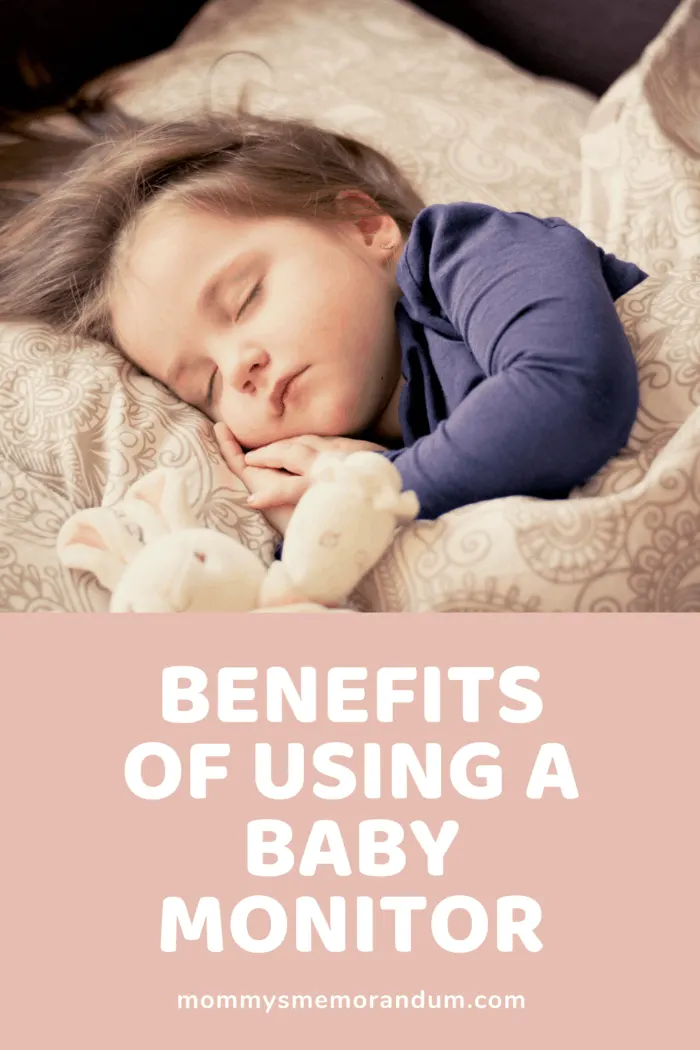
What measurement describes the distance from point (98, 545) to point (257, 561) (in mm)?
131

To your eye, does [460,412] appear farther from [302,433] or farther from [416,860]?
[416,860]

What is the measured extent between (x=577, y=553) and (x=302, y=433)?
0.33 metres

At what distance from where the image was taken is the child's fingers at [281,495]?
869mm

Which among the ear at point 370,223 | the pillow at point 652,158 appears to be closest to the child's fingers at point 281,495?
the ear at point 370,223

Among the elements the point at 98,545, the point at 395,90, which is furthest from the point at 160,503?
the point at 395,90

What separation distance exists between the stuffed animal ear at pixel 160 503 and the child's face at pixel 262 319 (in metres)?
0.17

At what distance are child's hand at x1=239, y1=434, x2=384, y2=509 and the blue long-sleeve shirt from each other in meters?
0.07

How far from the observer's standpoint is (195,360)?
0.99 m

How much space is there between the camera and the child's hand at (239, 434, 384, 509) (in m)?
0.87

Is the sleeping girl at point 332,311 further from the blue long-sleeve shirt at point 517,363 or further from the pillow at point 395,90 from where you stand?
the pillow at point 395,90

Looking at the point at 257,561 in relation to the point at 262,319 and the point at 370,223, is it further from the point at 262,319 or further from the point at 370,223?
the point at 370,223

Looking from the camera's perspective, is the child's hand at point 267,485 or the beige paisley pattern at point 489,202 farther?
the child's hand at point 267,485

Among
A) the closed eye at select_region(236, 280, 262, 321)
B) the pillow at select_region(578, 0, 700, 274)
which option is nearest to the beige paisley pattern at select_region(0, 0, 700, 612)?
the pillow at select_region(578, 0, 700, 274)

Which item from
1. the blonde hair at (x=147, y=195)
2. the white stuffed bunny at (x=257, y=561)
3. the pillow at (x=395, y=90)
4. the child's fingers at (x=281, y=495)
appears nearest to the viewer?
the white stuffed bunny at (x=257, y=561)
